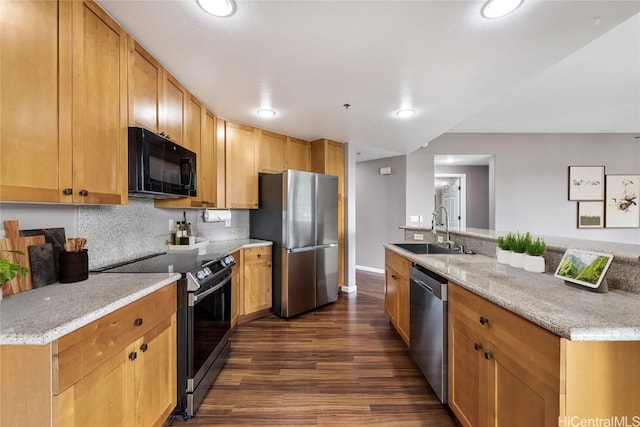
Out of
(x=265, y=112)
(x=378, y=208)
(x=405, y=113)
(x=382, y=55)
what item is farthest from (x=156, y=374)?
(x=378, y=208)

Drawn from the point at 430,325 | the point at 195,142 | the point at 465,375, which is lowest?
the point at 465,375

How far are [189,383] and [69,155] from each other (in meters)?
1.45

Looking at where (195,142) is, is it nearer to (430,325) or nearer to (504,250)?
(430,325)

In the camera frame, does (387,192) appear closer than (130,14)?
No

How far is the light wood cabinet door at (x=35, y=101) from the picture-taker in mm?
976

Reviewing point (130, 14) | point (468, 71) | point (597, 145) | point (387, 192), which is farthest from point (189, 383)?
point (597, 145)

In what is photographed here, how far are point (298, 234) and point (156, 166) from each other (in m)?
1.83

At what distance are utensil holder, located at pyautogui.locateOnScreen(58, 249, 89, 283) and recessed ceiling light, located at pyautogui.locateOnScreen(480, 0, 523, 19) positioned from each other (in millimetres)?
2509

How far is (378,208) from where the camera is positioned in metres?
5.62

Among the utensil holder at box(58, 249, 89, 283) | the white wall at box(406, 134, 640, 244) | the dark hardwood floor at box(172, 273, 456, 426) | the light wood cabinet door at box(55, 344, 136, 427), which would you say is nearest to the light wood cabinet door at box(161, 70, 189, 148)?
the utensil holder at box(58, 249, 89, 283)

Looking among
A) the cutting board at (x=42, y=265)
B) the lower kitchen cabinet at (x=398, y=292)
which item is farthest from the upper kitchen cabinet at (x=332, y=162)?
the cutting board at (x=42, y=265)

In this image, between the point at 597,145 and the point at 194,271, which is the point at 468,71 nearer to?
the point at 194,271

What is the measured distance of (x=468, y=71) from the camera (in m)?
2.03

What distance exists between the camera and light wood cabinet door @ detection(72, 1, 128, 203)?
1261 mm
